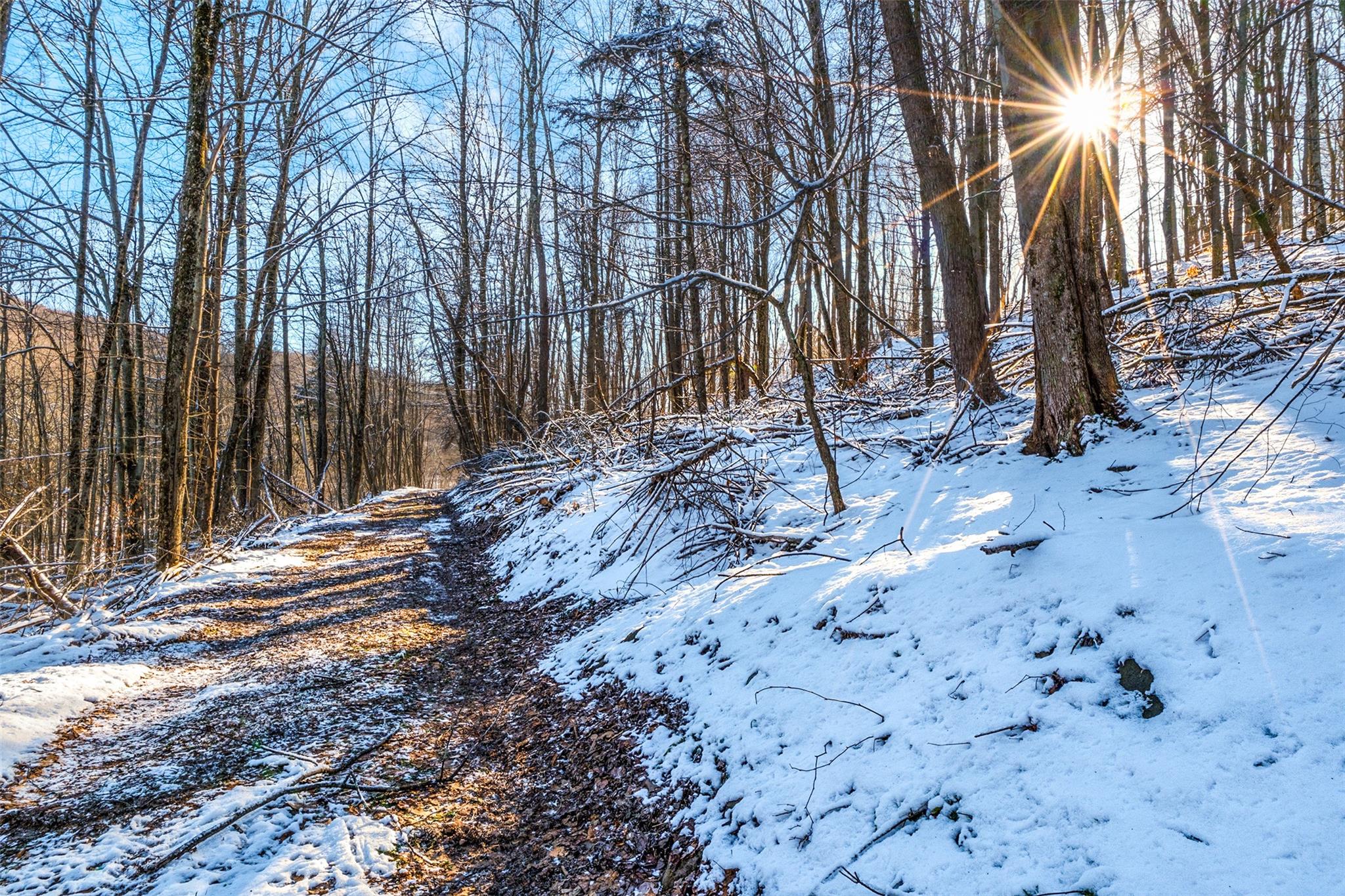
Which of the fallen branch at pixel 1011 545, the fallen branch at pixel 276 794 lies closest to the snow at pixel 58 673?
the fallen branch at pixel 276 794

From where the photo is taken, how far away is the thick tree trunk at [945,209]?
18.3 ft

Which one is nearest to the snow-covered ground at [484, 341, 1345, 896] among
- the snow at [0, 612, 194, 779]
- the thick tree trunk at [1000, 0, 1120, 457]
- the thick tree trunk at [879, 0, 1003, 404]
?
the thick tree trunk at [1000, 0, 1120, 457]

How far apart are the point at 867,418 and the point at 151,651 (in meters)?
6.70

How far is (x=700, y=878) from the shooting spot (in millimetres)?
2172

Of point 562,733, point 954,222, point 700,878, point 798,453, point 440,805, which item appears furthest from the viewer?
point 798,453

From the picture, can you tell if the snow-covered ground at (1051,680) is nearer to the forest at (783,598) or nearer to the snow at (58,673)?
the forest at (783,598)

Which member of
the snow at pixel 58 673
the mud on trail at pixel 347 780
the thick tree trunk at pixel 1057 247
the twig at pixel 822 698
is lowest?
the mud on trail at pixel 347 780

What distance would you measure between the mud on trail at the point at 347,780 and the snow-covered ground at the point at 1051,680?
34 cm

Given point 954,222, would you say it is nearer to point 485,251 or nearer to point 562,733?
point 562,733

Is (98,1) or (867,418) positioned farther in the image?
(98,1)

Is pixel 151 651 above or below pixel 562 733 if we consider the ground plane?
above

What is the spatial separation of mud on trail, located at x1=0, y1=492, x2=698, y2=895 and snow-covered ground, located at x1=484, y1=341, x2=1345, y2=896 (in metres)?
0.34

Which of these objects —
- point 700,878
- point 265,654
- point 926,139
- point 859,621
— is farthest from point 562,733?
point 926,139

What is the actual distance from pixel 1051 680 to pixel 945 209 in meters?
4.93
